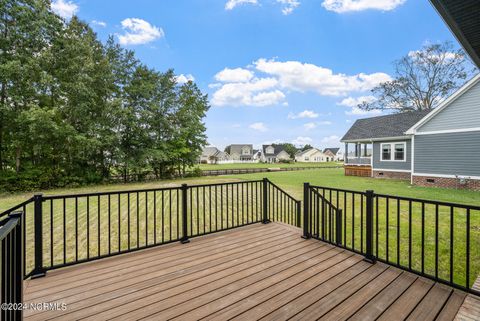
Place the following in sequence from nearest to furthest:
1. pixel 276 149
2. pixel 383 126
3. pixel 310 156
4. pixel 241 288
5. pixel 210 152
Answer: pixel 241 288, pixel 383 126, pixel 276 149, pixel 210 152, pixel 310 156

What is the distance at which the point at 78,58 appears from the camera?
12.0 metres

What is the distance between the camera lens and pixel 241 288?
7.27 ft

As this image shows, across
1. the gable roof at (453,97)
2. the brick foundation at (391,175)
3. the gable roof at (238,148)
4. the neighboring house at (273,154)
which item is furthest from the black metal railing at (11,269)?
the gable roof at (238,148)

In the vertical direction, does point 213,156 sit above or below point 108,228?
above

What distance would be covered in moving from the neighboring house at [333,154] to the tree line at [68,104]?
6129 cm

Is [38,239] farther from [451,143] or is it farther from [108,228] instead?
[451,143]

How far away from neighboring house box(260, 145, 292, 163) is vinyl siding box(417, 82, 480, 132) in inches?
1871

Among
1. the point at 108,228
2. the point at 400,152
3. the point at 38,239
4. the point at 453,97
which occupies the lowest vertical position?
the point at 108,228

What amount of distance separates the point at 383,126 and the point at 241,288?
17.6 m

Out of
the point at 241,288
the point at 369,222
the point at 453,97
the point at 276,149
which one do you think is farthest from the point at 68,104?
the point at 276,149

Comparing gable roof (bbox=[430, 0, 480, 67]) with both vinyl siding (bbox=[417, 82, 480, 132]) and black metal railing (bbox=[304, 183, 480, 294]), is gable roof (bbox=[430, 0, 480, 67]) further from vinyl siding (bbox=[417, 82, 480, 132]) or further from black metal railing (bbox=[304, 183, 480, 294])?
vinyl siding (bbox=[417, 82, 480, 132])

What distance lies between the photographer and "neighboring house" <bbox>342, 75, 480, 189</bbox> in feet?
32.3

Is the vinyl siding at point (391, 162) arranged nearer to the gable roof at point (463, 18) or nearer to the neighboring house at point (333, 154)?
the gable roof at point (463, 18)

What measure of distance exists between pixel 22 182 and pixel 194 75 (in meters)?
14.3
